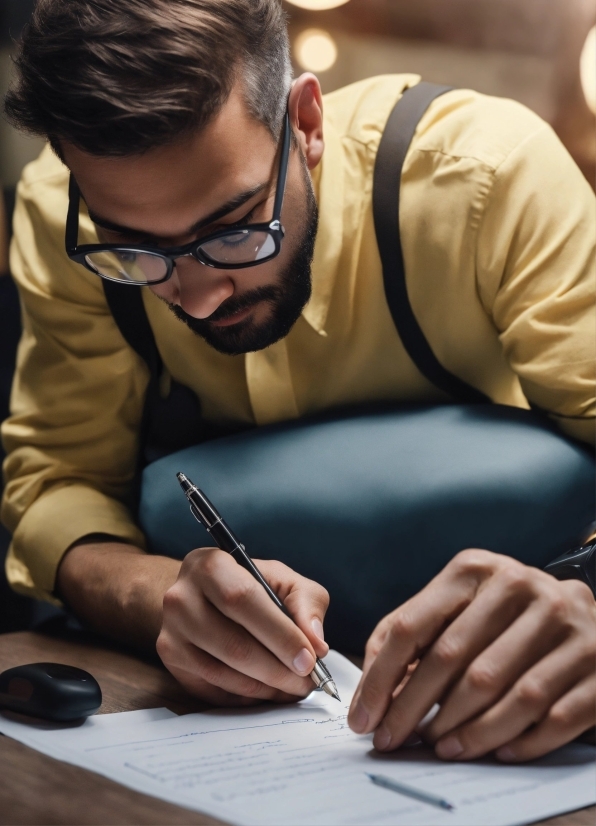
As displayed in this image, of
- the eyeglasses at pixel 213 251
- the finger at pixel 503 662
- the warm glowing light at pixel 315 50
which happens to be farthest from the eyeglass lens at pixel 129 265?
the warm glowing light at pixel 315 50

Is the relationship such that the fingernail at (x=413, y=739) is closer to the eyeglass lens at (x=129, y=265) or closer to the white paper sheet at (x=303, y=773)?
the white paper sheet at (x=303, y=773)

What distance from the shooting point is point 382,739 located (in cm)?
56

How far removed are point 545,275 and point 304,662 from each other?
0.43 meters

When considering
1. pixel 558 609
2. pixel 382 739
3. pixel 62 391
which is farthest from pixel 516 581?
pixel 62 391

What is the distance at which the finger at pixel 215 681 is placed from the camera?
653 millimetres

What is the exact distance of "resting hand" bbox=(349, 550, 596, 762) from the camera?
542 millimetres

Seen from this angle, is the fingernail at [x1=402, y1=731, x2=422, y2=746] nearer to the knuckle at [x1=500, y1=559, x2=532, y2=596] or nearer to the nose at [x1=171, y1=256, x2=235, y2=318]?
Result: the knuckle at [x1=500, y1=559, x2=532, y2=596]

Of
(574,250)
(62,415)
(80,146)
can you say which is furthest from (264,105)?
(62,415)

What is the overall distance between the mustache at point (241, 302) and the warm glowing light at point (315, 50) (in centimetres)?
51

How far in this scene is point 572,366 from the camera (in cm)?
80

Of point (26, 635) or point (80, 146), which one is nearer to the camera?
point (80, 146)

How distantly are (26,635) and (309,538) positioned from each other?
326mm

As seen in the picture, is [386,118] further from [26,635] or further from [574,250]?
[26,635]

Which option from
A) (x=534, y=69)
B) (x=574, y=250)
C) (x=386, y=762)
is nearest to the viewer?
(x=386, y=762)
